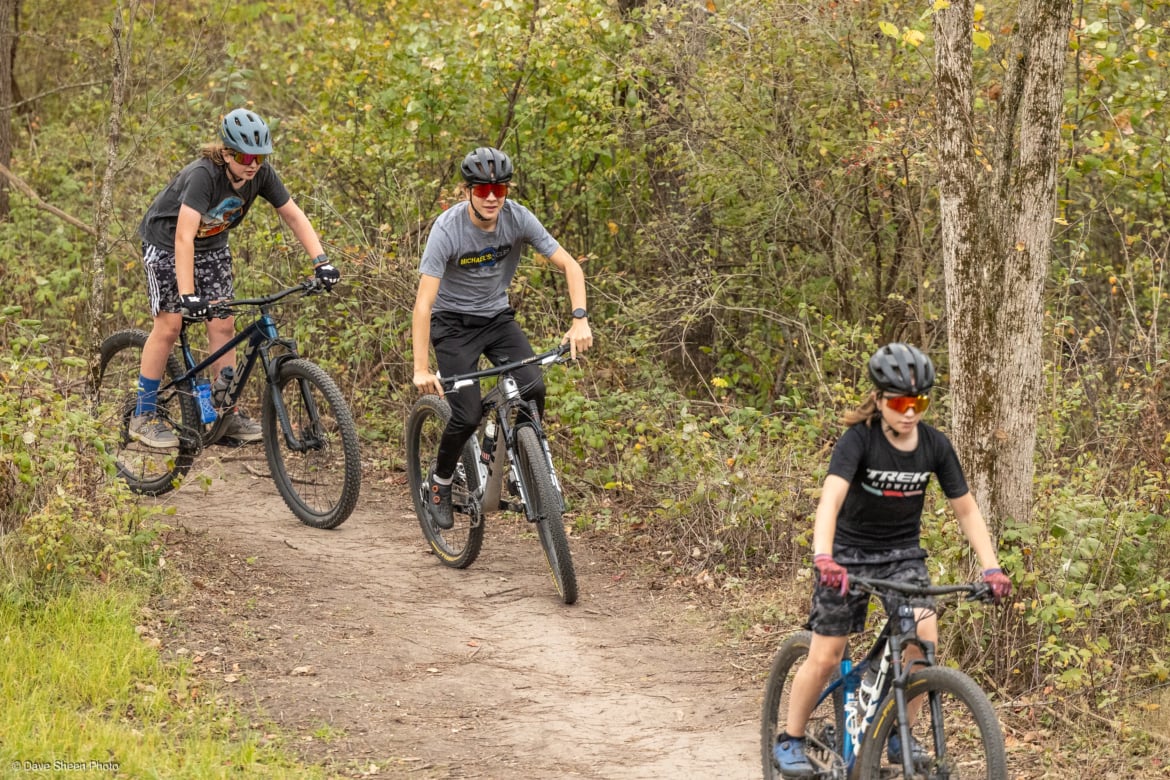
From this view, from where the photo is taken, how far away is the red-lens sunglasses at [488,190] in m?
7.01

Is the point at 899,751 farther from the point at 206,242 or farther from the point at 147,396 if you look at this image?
the point at 147,396

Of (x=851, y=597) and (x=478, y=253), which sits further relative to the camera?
(x=478, y=253)

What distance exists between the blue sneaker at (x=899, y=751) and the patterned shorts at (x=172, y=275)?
18.0 feet

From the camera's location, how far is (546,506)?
281 inches

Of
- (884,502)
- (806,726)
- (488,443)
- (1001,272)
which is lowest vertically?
(806,726)

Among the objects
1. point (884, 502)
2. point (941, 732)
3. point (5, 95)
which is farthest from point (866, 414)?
point (5, 95)

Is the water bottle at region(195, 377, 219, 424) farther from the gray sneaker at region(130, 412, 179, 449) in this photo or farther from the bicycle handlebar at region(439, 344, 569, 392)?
the bicycle handlebar at region(439, 344, 569, 392)

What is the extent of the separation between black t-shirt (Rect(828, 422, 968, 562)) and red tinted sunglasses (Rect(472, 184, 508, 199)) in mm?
3177

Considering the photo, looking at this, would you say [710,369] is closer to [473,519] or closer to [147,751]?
[473,519]

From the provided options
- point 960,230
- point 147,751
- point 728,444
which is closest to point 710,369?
point 728,444

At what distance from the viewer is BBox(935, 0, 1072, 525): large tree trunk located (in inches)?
240

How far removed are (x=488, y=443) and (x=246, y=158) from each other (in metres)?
2.27

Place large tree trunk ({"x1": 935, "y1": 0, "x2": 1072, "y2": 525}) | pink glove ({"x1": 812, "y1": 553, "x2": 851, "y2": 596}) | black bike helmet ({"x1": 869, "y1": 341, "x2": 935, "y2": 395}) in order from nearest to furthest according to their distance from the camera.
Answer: pink glove ({"x1": 812, "y1": 553, "x2": 851, "y2": 596}) < black bike helmet ({"x1": 869, "y1": 341, "x2": 935, "y2": 395}) < large tree trunk ({"x1": 935, "y1": 0, "x2": 1072, "y2": 525})

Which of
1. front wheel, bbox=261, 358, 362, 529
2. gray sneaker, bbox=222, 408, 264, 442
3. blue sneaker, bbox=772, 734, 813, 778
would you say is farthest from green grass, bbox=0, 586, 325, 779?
gray sneaker, bbox=222, 408, 264, 442
